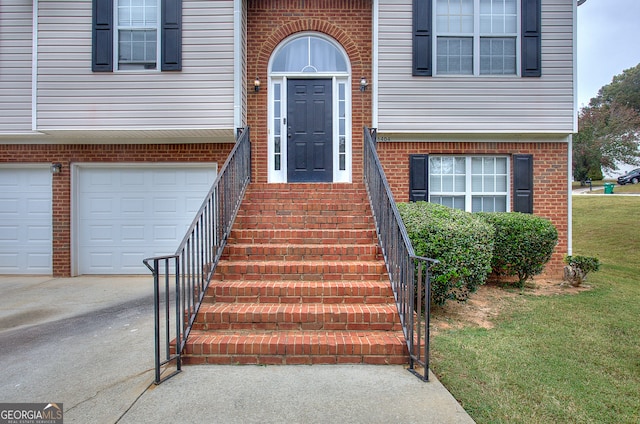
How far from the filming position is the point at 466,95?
7.06 meters

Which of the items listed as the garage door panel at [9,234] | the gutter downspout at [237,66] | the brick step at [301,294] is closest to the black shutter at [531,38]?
the gutter downspout at [237,66]

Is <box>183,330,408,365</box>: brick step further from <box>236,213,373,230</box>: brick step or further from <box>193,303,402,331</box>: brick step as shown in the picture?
<box>236,213,373,230</box>: brick step

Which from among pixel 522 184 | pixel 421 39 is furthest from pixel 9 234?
pixel 522 184

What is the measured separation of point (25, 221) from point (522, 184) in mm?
9824

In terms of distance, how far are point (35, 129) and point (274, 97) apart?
4336mm

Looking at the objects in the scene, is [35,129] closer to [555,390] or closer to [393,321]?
[393,321]

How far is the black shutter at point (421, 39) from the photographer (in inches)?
276

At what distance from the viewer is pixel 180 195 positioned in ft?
25.3

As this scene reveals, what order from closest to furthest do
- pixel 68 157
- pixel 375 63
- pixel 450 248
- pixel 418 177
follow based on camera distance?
pixel 450 248 < pixel 375 63 < pixel 418 177 < pixel 68 157

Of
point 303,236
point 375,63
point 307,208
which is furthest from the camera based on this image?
point 375,63

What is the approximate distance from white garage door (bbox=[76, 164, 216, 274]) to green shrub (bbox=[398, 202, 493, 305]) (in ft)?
15.2

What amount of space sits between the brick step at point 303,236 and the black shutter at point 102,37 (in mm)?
4374

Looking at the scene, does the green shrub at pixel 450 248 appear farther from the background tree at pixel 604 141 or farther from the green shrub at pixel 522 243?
the background tree at pixel 604 141

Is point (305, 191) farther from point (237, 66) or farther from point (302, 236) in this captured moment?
point (237, 66)
